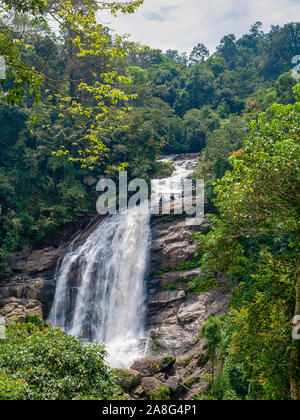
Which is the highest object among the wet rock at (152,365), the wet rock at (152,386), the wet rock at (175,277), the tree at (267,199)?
the tree at (267,199)

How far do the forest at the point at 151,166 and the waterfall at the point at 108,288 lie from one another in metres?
2.63

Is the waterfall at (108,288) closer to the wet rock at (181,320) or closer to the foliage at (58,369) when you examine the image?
the wet rock at (181,320)

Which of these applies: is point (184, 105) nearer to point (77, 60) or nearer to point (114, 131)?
point (77, 60)


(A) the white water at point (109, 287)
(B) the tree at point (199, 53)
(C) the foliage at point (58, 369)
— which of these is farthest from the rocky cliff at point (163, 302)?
(B) the tree at point (199, 53)

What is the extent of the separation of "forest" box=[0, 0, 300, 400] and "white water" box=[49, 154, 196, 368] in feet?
8.63

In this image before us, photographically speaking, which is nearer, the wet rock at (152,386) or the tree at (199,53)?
the wet rock at (152,386)

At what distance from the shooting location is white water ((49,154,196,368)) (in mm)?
16344

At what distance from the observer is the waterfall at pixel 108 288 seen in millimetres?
16375

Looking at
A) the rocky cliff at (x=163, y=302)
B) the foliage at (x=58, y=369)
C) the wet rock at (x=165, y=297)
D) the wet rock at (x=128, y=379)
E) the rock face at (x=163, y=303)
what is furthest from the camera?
the wet rock at (x=165, y=297)

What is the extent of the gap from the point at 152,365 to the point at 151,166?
13.8m

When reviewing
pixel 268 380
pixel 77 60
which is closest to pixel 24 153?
pixel 77 60

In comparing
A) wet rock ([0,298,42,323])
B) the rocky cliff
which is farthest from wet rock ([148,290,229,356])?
wet rock ([0,298,42,323])

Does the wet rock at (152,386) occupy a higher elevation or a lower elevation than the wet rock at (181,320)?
lower
